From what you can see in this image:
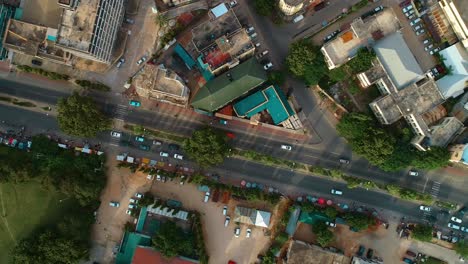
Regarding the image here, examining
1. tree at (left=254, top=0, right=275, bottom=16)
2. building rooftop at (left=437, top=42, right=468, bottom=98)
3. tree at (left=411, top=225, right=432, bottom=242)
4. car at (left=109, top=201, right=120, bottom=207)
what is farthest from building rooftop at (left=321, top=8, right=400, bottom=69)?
car at (left=109, top=201, right=120, bottom=207)

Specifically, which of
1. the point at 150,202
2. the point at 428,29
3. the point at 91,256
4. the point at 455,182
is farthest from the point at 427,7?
the point at 91,256

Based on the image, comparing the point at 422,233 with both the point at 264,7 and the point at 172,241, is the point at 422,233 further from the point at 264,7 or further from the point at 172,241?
the point at 264,7

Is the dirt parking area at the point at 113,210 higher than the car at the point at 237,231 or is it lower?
higher

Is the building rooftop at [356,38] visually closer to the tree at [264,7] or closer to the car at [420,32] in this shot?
the car at [420,32]

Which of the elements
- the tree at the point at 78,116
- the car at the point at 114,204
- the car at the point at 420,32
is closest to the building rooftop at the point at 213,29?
the tree at the point at 78,116

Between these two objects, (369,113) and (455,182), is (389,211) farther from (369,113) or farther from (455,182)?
(369,113)

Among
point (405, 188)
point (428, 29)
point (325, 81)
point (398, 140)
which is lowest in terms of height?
point (405, 188)

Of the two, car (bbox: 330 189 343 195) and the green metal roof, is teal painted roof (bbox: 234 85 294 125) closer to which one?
the green metal roof
